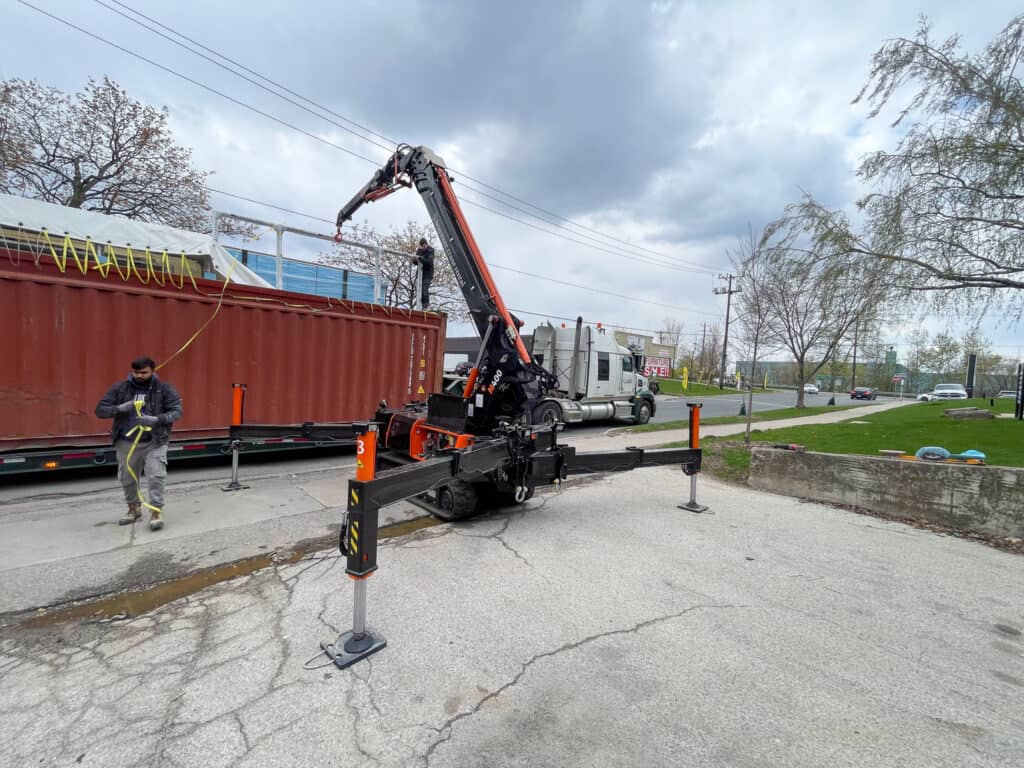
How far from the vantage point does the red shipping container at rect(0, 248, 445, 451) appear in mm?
5918

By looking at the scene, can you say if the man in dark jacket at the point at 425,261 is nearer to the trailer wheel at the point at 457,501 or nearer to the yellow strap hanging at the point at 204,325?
the yellow strap hanging at the point at 204,325

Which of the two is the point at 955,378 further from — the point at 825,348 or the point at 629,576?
the point at 629,576

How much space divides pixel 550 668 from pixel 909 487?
17.4 ft

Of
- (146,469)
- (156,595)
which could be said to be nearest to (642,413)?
(146,469)

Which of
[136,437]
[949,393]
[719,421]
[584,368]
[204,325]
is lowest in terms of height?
[719,421]

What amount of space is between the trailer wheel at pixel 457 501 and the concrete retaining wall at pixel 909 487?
4571 millimetres

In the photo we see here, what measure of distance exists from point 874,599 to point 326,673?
12.7ft

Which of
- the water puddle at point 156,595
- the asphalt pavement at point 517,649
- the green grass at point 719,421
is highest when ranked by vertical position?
the asphalt pavement at point 517,649

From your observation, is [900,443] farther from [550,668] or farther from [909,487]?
[550,668]

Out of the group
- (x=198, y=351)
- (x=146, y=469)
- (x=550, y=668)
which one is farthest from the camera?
(x=198, y=351)

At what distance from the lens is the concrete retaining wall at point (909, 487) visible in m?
4.99

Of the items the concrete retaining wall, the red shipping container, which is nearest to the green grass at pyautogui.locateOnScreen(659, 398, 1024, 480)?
the concrete retaining wall

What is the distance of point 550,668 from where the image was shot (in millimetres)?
2660

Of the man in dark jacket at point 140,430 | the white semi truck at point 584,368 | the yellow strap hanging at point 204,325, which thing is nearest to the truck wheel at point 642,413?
the white semi truck at point 584,368
